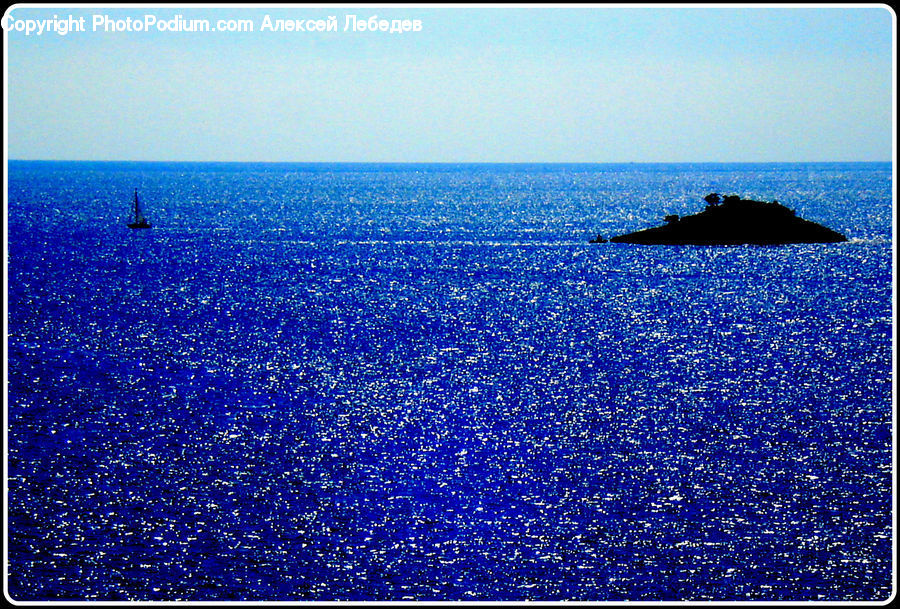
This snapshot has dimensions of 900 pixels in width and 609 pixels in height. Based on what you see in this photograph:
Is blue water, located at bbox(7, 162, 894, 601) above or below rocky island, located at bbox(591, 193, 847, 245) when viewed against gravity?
below

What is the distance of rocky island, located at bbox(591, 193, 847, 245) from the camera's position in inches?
6093

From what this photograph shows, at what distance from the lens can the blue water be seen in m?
36.0

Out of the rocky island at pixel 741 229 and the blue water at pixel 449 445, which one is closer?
the blue water at pixel 449 445

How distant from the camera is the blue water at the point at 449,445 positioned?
35969 millimetres

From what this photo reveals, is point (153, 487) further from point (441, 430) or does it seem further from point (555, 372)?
point (555, 372)

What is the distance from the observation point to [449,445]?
49594mm

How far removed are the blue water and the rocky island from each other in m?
49.2

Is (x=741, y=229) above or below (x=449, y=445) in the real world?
above

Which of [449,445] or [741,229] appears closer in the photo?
[449,445]

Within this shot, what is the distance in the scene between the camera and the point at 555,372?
6712 centimetres

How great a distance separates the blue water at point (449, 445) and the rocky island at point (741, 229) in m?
49.2

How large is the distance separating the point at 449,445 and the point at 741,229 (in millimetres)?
116038

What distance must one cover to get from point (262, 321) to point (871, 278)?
228 feet

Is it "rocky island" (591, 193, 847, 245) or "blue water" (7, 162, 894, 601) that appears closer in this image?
"blue water" (7, 162, 894, 601)
